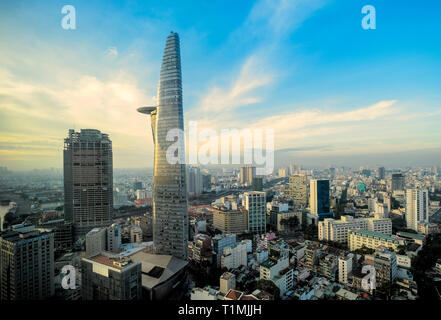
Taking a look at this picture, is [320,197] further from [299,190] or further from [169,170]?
[169,170]

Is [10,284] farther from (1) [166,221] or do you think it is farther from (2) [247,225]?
(2) [247,225]

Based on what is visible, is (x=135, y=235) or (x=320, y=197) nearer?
(x=135, y=235)

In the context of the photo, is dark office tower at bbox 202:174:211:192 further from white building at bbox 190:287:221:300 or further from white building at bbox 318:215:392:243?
white building at bbox 190:287:221:300

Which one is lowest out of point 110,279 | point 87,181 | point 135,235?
point 135,235

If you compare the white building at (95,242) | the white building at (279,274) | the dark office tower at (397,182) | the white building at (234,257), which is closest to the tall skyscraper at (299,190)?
the dark office tower at (397,182)

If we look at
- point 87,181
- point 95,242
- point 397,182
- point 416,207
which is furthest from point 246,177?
point 95,242

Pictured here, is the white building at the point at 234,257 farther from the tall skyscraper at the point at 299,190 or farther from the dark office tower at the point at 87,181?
the tall skyscraper at the point at 299,190

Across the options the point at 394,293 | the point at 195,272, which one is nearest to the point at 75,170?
the point at 195,272
